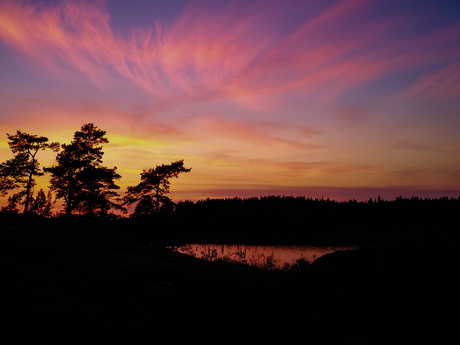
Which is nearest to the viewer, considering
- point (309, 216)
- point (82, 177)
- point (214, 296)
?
point (214, 296)

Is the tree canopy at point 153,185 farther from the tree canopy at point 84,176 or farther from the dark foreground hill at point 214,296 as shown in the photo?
the dark foreground hill at point 214,296

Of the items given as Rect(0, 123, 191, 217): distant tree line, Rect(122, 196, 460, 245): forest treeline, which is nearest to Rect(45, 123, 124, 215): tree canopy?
Rect(0, 123, 191, 217): distant tree line

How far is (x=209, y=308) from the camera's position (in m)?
6.13

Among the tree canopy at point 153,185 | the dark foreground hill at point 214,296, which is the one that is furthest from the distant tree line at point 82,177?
the dark foreground hill at point 214,296

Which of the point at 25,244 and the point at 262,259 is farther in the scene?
the point at 262,259

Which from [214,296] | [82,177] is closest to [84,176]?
[82,177]

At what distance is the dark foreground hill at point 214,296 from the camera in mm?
5062

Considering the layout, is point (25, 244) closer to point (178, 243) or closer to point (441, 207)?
point (178, 243)

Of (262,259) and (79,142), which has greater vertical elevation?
(79,142)

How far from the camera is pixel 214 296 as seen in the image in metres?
6.59

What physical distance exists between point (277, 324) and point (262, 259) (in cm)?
880

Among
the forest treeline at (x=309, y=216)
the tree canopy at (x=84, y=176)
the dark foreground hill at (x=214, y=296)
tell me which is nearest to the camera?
the dark foreground hill at (x=214, y=296)

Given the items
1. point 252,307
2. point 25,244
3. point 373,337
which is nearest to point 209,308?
point 252,307

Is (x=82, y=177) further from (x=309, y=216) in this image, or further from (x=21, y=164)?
(x=309, y=216)
